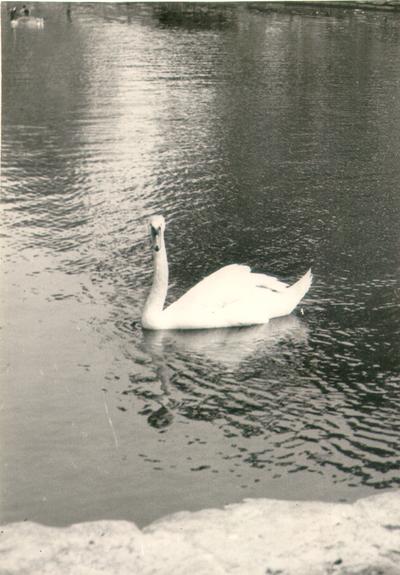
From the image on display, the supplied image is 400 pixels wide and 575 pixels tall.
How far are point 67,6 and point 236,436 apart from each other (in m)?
44.2

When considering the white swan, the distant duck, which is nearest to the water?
the white swan

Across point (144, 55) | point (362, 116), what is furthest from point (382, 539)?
point (144, 55)

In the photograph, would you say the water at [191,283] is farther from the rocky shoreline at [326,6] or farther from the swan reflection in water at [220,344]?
the rocky shoreline at [326,6]

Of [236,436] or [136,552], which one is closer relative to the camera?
[136,552]

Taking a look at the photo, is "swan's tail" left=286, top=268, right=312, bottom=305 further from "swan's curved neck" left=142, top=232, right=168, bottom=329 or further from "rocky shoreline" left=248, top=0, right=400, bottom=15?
"rocky shoreline" left=248, top=0, right=400, bottom=15

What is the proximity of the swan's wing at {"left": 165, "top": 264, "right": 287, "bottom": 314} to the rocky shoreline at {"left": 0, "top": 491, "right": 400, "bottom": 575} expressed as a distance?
4494 mm

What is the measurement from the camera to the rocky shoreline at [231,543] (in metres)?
8.59

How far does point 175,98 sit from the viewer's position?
29375mm

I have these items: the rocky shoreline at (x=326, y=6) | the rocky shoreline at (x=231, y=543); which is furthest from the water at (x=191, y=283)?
the rocky shoreline at (x=326, y=6)

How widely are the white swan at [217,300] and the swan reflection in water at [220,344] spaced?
4.5 inches

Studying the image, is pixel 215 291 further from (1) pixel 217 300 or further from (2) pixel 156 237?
(2) pixel 156 237

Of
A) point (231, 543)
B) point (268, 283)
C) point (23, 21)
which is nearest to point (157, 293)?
point (268, 283)

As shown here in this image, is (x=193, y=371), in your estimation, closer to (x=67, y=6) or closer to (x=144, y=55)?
(x=144, y=55)

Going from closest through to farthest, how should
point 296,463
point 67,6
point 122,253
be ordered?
point 296,463 → point 122,253 → point 67,6
